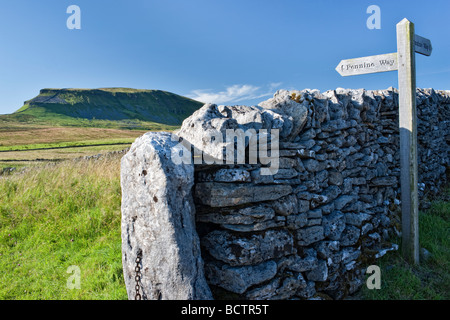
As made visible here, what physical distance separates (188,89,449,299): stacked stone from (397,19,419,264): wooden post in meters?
0.47

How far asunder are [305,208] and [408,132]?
2788mm

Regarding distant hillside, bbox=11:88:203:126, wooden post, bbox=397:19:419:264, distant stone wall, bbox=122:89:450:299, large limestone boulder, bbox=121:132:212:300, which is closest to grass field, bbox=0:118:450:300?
wooden post, bbox=397:19:419:264

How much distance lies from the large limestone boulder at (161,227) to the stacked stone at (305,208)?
0.32 metres

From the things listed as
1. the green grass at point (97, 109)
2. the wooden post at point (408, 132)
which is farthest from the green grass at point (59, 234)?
the green grass at point (97, 109)

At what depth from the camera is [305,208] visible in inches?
139

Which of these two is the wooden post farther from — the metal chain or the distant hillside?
the distant hillside

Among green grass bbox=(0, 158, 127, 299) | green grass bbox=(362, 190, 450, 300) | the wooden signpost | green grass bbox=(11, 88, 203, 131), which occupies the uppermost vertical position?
green grass bbox=(11, 88, 203, 131)

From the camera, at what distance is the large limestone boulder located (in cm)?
254

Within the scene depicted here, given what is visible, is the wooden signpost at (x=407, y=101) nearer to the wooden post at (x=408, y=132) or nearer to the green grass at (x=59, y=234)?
the wooden post at (x=408, y=132)

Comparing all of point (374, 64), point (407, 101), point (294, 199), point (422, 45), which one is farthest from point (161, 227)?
point (422, 45)

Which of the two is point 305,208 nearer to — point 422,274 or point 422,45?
point 422,274

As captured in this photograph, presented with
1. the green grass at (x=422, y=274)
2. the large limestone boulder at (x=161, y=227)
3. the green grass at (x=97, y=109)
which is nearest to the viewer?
the large limestone boulder at (x=161, y=227)

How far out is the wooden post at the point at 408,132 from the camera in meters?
4.70
